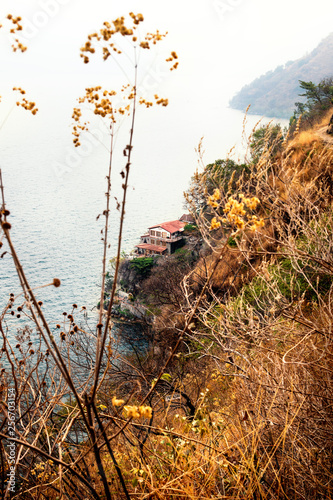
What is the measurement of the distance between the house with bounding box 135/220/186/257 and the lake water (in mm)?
2075

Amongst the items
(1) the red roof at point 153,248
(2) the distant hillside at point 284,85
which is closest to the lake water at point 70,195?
(1) the red roof at point 153,248

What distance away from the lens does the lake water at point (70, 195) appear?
19828 mm

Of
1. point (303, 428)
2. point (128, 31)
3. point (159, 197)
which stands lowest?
point (159, 197)

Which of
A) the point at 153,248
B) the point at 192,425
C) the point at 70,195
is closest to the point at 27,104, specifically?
the point at 192,425

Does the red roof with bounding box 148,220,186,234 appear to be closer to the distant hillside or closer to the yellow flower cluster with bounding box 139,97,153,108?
the yellow flower cluster with bounding box 139,97,153,108

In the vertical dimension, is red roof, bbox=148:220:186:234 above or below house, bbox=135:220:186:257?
above

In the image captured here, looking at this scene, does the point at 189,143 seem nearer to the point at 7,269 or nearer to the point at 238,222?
the point at 7,269

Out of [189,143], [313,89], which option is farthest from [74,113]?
[189,143]

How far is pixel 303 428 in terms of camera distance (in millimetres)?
2281

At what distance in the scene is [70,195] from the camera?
31.4 meters

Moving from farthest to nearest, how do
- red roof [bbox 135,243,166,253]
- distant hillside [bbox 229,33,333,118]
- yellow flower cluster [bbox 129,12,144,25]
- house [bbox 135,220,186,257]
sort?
distant hillside [bbox 229,33,333,118] < house [bbox 135,220,186,257] < red roof [bbox 135,243,166,253] < yellow flower cluster [bbox 129,12,144,25]

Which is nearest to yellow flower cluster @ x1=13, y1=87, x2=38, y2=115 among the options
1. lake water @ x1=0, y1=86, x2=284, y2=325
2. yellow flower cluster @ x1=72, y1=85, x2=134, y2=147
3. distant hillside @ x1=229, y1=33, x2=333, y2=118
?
yellow flower cluster @ x1=72, y1=85, x2=134, y2=147

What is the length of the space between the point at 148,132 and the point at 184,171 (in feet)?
70.5

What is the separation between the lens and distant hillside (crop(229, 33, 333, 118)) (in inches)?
1973
